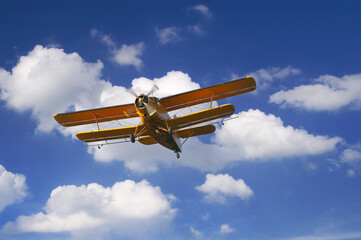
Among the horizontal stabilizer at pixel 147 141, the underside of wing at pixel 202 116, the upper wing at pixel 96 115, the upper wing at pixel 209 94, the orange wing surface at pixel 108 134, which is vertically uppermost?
the upper wing at pixel 96 115

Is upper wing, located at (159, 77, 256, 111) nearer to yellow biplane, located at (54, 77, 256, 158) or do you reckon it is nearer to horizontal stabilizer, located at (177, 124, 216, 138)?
yellow biplane, located at (54, 77, 256, 158)

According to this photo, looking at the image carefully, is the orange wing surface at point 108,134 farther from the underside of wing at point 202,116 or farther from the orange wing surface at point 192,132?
the orange wing surface at point 192,132

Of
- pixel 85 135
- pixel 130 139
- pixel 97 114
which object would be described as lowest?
pixel 130 139

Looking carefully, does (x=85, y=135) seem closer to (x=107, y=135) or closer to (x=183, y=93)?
(x=107, y=135)

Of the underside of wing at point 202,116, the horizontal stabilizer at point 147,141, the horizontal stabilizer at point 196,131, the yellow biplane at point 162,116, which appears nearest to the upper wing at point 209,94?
the yellow biplane at point 162,116

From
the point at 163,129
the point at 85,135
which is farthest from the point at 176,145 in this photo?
the point at 85,135

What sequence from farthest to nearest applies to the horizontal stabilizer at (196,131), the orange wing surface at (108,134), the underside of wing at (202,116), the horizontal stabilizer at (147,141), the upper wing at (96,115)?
the horizontal stabilizer at (147,141)
the horizontal stabilizer at (196,131)
the upper wing at (96,115)
the orange wing surface at (108,134)
the underside of wing at (202,116)

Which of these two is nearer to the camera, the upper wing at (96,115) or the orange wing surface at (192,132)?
the upper wing at (96,115)

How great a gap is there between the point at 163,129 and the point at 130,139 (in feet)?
7.63

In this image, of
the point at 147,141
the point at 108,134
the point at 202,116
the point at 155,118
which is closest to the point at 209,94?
the point at 202,116

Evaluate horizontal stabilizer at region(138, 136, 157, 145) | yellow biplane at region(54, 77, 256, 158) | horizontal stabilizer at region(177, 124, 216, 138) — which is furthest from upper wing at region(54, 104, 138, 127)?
horizontal stabilizer at region(177, 124, 216, 138)

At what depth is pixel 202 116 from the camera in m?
22.8

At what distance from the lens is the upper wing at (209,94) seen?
2338 centimetres

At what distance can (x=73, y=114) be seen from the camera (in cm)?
2544
